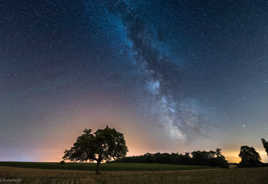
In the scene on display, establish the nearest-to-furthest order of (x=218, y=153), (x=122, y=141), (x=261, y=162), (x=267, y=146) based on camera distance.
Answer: (x=122, y=141), (x=267, y=146), (x=261, y=162), (x=218, y=153)

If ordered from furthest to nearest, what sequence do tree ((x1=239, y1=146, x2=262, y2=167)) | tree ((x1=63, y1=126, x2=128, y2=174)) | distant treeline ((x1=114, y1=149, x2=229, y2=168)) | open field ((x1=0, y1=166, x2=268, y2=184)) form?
distant treeline ((x1=114, y1=149, x2=229, y2=168)), tree ((x1=239, y1=146, x2=262, y2=167)), tree ((x1=63, y1=126, x2=128, y2=174)), open field ((x1=0, y1=166, x2=268, y2=184))

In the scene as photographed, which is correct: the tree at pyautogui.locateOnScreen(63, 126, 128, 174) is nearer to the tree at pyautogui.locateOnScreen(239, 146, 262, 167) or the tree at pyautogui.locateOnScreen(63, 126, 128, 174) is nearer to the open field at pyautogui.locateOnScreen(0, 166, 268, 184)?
the open field at pyautogui.locateOnScreen(0, 166, 268, 184)

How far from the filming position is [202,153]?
4215 inches

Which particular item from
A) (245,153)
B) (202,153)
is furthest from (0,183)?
(202,153)

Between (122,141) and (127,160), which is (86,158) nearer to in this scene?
(122,141)

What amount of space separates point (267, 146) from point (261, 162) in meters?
22.1

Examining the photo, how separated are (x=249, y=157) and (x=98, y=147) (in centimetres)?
9845

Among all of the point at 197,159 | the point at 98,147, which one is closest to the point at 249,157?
the point at 197,159

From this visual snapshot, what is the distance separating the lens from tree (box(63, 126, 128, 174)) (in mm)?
32781

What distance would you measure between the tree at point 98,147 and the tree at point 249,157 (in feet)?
299

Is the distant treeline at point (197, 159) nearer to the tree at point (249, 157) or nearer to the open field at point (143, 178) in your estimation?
the tree at point (249, 157)

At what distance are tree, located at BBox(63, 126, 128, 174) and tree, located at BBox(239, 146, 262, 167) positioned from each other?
9112cm

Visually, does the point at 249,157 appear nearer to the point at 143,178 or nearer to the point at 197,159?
the point at 197,159

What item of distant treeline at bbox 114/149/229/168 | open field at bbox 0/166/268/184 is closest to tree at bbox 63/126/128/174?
open field at bbox 0/166/268/184
